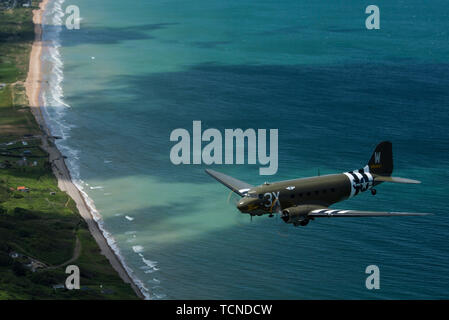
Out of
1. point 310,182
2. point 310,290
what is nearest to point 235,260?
point 310,290

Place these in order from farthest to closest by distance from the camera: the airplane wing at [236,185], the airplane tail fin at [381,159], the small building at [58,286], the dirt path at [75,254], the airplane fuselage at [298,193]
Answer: the dirt path at [75,254] < the small building at [58,286] < the airplane tail fin at [381,159] < the airplane wing at [236,185] < the airplane fuselage at [298,193]

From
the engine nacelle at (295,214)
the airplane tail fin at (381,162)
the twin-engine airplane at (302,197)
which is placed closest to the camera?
the twin-engine airplane at (302,197)

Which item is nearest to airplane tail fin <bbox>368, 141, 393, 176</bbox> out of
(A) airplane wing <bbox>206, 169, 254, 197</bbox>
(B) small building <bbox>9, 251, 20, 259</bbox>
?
(A) airplane wing <bbox>206, 169, 254, 197</bbox>

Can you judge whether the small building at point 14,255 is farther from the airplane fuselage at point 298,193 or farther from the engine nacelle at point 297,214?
the engine nacelle at point 297,214

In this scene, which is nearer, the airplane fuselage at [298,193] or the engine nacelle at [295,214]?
the airplane fuselage at [298,193]

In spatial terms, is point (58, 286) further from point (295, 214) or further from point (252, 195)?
point (295, 214)

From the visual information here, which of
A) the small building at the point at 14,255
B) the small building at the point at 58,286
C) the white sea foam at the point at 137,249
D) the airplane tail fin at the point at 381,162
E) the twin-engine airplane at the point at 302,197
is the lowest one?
the small building at the point at 58,286

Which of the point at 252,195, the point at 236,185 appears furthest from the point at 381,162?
the point at 252,195

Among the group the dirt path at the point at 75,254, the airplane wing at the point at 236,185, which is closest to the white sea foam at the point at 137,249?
the dirt path at the point at 75,254
